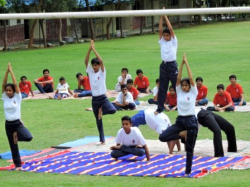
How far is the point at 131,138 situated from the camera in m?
12.4

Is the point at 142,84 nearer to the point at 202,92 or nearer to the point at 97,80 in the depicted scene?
the point at 202,92

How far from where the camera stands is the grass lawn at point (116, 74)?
10922 mm

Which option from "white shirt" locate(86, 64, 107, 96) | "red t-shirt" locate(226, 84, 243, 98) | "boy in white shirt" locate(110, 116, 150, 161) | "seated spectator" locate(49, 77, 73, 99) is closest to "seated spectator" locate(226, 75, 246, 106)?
"red t-shirt" locate(226, 84, 243, 98)

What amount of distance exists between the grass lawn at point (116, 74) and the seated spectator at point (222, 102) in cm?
54

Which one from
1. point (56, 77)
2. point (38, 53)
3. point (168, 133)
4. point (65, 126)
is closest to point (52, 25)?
point (38, 53)

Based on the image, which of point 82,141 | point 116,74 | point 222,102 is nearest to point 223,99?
point 222,102

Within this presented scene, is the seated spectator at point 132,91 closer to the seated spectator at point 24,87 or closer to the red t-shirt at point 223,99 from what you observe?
the red t-shirt at point 223,99

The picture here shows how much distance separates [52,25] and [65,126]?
27669 millimetres

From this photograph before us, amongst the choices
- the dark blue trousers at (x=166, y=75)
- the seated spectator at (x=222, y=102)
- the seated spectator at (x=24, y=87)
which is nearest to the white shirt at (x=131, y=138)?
the dark blue trousers at (x=166, y=75)

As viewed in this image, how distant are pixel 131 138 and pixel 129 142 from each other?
107 millimetres

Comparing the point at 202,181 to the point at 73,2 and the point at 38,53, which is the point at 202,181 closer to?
the point at 38,53

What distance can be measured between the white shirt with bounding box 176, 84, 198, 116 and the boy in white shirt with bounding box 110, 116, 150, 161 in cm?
142

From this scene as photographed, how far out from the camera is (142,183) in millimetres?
10469

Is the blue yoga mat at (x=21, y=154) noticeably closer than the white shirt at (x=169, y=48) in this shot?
No
